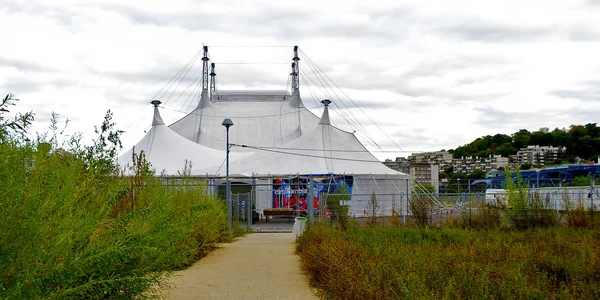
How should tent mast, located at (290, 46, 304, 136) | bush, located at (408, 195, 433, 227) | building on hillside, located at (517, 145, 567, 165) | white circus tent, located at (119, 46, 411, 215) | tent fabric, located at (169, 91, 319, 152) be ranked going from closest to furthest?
1. bush, located at (408, 195, 433, 227)
2. white circus tent, located at (119, 46, 411, 215)
3. tent fabric, located at (169, 91, 319, 152)
4. tent mast, located at (290, 46, 304, 136)
5. building on hillside, located at (517, 145, 567, 165)

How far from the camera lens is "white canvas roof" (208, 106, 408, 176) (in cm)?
3347

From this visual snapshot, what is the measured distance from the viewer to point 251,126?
152 feet

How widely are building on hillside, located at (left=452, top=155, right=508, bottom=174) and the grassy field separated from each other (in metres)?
106

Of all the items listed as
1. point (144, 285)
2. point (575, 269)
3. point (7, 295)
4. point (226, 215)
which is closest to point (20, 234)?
point (7, 295)

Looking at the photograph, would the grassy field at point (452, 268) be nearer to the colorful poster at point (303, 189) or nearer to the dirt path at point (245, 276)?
the dirt path at point (245, 276)

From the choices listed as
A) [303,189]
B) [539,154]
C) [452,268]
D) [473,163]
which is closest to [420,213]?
[452,268]

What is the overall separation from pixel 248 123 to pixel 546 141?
332ft

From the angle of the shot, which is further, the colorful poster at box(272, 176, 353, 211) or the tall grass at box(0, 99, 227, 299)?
the colorful poster at box(272, 176, 353, 211)

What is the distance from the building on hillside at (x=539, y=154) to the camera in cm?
11962

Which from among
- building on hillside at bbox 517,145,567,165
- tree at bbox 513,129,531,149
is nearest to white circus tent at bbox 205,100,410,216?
building on hillside at bbox 517,145,567,165

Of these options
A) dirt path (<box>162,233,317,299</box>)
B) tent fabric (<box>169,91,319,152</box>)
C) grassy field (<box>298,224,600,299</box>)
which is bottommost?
dirt path (<box>162,233,317,299</box>)

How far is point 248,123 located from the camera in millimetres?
A: 46625

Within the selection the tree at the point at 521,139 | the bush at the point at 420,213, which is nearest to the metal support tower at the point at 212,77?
the bush at the point at 420,213

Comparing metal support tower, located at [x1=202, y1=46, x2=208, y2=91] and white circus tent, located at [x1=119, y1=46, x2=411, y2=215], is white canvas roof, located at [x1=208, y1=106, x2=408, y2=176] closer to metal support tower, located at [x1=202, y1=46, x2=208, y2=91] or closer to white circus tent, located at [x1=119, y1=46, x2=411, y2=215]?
white circus tent, located at [x1=119, y1=46, x2=411, y2=215]
